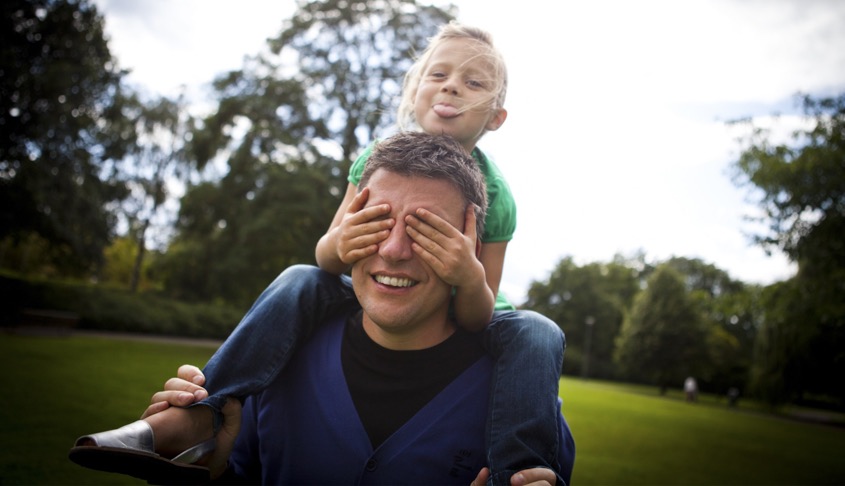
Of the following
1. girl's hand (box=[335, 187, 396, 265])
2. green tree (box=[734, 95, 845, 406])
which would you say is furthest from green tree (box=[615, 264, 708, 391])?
girl's hand (box=[335, 187, 396, 265])

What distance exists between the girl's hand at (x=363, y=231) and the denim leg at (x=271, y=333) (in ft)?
1.14

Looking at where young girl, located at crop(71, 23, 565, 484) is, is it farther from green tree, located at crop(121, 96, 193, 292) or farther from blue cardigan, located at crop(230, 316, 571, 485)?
green tree, located at crop(121, 96, 193, 292)

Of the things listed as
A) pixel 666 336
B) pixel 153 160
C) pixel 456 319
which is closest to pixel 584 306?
pixel 666 336

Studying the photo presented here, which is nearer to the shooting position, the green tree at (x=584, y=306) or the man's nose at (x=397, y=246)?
the man's nose at (x=397, y=246)

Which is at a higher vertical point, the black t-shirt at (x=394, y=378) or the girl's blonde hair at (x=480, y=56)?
the girl's blonde hair at (x=480, y=56)

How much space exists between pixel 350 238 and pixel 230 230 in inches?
756

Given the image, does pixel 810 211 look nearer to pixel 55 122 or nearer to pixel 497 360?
pixel 497 360

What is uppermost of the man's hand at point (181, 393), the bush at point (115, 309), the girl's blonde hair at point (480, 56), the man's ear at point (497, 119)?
the girl's blonde hair at point (480, 56)

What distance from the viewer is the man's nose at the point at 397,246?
6.24ft

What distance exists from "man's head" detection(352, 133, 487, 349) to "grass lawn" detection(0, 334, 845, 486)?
13.3 ft

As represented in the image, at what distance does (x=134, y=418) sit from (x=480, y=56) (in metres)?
6.66

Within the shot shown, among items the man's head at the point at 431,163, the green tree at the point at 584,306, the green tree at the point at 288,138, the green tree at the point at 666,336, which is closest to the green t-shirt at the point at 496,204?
the man's head at the point at 431,163

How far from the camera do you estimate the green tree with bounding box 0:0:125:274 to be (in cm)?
1816

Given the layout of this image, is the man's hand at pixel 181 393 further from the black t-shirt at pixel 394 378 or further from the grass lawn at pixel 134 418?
the grass lawn at pixel 134 418
